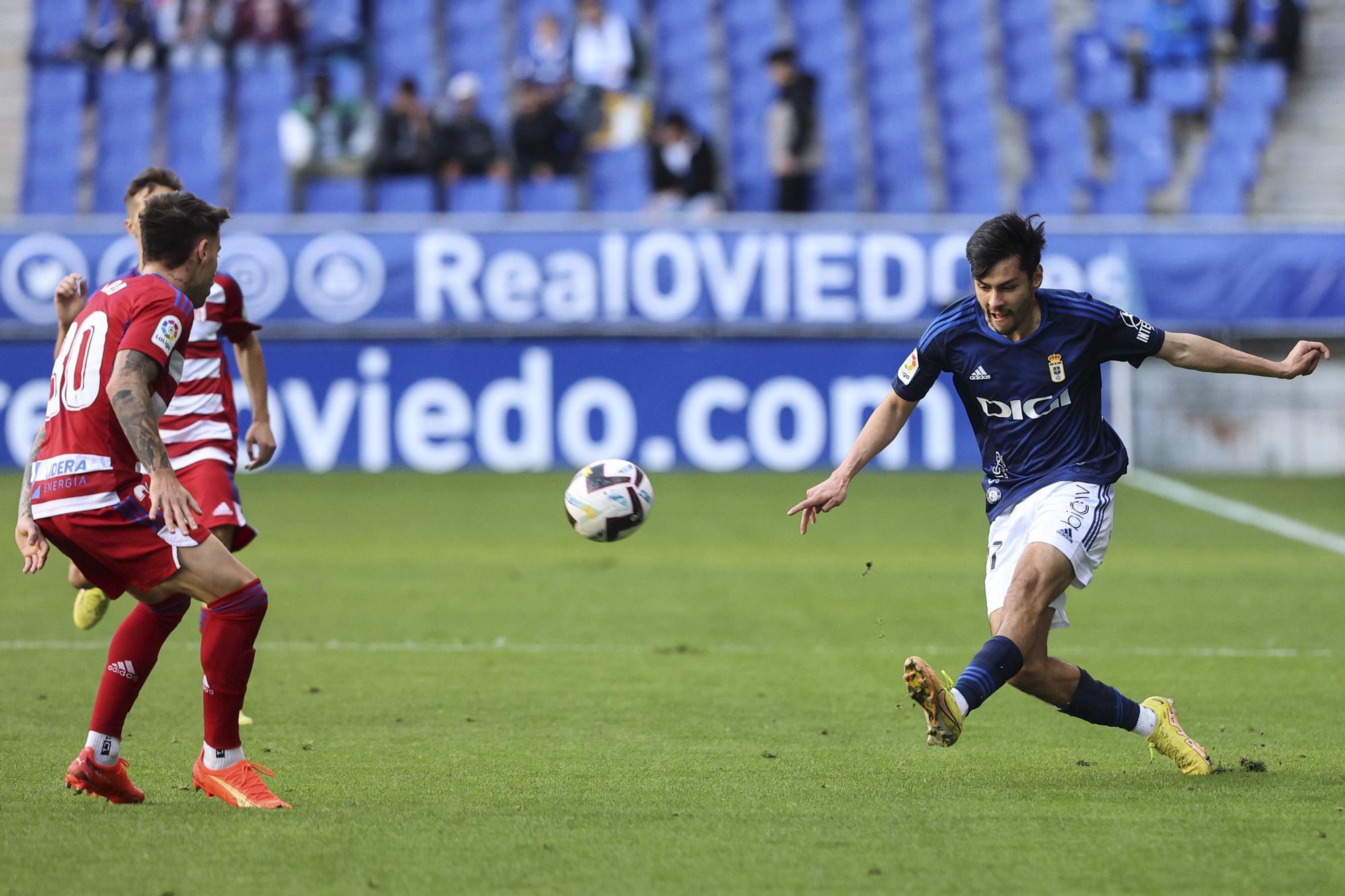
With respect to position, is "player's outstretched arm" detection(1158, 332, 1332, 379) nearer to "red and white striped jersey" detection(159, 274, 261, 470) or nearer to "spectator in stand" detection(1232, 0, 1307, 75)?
"red and white striped jersey" detection(159, 274, 261, 470)

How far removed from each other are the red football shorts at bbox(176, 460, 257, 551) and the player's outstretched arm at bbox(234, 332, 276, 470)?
0.14 m

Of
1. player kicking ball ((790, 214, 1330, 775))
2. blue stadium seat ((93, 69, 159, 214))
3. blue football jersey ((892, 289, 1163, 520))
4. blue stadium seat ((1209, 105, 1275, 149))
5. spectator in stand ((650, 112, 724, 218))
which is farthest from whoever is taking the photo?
blue stadium seat ((1209, 105, 1275, 149))

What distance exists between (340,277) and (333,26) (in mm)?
7117

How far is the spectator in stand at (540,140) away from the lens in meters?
20.5

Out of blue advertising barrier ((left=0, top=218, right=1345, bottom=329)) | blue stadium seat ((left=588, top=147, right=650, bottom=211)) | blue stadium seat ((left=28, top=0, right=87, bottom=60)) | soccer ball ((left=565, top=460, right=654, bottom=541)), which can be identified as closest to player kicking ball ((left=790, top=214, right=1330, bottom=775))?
soccer ball ((left=565, top=460, right=654, bottom=541))

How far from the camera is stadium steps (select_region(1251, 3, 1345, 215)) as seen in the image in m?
22.8

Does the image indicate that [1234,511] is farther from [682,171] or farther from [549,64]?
Result: [549,64]

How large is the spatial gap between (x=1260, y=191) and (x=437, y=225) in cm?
1159

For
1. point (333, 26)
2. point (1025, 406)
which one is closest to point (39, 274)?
point (333, 26)

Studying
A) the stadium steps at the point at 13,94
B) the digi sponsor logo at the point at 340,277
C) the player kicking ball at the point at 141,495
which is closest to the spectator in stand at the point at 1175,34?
the digi sponsor logo at the point at 340,277

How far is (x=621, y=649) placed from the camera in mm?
8953

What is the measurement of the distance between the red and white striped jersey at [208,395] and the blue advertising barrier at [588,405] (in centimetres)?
943

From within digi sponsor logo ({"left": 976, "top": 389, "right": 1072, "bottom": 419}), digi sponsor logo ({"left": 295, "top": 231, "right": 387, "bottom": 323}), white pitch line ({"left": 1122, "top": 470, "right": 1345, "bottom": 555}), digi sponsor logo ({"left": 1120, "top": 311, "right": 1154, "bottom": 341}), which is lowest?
white pitch line ({"left": 1122, "top": 470, "right": 1345, "bottom": 555})

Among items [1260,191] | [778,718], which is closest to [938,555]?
[778,718]
